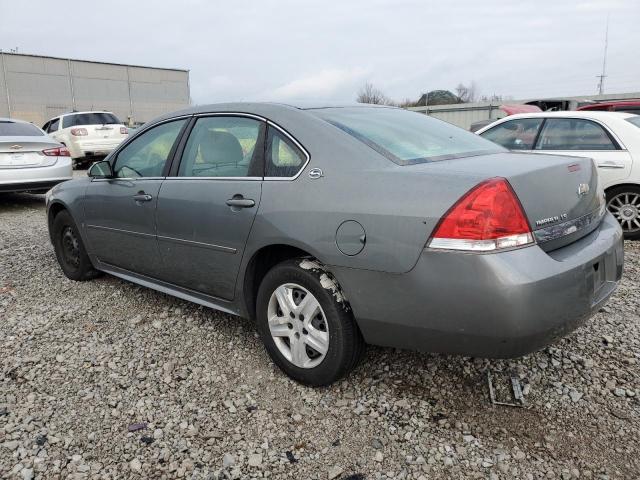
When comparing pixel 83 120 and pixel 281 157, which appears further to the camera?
pixel 83 120

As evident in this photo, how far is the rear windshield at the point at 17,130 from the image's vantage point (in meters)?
8.38

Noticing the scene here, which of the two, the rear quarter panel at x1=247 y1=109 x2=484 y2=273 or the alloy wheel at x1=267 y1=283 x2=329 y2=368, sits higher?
the rear quarter panel at x1=247 y1=109 x2=484 y2=273

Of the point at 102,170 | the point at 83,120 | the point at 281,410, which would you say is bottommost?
the point at 281,410

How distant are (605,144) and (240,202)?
15.7 feet

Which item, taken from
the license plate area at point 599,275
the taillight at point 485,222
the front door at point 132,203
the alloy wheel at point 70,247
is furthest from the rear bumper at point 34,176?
the license plate area at point 599,275

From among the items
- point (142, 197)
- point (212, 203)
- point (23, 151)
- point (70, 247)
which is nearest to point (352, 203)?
point (212, 203)

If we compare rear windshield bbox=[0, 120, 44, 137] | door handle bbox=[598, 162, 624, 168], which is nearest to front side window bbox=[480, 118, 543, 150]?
door handle bbox=[598, 162, 624, 168]

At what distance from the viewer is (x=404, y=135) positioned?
115 inches

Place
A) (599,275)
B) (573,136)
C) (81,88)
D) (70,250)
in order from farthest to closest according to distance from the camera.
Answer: (81,88), (573,136), (70,250), (599,275)

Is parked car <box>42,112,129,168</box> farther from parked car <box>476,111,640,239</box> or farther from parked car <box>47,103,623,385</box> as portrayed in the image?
parked car <box>47,103,623,385</box>

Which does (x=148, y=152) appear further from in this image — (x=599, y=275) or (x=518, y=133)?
(x=518, y=133)

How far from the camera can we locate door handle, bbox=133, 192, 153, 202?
3504 mm

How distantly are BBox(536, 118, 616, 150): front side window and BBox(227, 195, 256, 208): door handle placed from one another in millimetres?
4604

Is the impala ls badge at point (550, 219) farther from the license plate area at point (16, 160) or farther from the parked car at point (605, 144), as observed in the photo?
the license plate area at point (16, 160)
